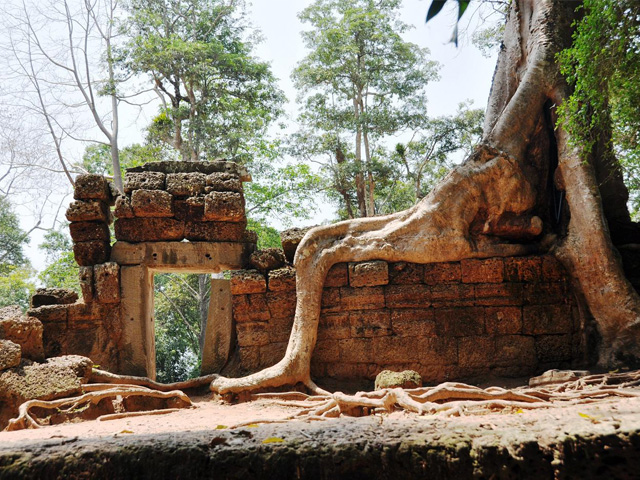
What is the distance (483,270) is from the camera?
6.28 m

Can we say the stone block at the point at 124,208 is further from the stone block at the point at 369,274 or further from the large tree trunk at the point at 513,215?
the stone block at the point at 369,274

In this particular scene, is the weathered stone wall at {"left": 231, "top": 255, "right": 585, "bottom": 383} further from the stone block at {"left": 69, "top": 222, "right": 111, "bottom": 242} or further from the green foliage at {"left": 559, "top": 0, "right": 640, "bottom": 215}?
the stone block at {"left": 69, "top": 222, "right": 111, "bottom": 242}

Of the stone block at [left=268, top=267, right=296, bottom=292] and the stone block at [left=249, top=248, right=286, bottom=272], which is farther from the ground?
the stone block at [left=249, top=248, right=286, bottom=272]

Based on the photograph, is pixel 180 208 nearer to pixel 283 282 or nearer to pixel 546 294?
pixel 283 282

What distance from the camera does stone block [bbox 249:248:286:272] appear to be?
691 cm

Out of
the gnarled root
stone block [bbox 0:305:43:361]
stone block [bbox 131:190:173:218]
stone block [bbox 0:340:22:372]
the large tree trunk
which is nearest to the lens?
the gnarled root

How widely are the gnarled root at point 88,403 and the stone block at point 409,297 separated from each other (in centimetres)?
261

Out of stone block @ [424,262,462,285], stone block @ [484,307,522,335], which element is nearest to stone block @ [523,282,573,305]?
stone block @ [484,307,522,335]

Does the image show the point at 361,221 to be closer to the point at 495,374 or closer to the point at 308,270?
the point at 308,270

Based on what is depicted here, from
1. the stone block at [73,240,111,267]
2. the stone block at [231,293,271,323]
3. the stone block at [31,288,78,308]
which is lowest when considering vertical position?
the stone block at [231,293,271,323]

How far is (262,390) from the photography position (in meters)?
5.94

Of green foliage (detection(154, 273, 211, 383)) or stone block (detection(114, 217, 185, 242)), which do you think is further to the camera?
green foliage (detection(154, 273, 211, 383))

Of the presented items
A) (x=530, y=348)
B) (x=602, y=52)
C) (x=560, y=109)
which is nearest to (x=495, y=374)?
(x=530, y=348)

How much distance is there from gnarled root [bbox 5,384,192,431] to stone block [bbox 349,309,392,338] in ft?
6.91
